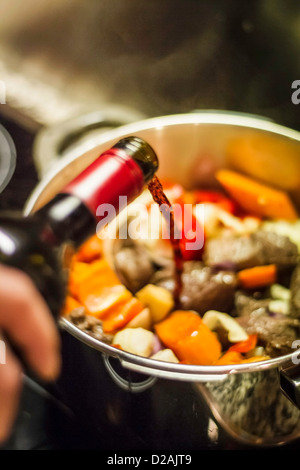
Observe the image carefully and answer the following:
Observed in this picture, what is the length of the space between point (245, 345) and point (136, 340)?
171 millimetres

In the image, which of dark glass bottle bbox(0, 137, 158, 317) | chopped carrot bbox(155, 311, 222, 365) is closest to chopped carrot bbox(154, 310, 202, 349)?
chopped carrot bbox(155, 311, 222, 365)

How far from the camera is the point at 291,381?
47 centimetres

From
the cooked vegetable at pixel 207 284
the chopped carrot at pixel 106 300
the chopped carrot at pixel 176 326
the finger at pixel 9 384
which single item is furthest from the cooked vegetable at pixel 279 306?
the finger at pixel 9 384

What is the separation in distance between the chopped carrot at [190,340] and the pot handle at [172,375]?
0.44 ft

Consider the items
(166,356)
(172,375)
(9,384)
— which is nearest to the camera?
(9,384)

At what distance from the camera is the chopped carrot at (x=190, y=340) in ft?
2.07

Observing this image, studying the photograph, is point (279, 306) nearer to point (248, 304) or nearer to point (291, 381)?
point (248, 304)

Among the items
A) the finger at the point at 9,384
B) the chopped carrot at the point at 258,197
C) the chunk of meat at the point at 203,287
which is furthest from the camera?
the chopped carrot at the point at 258,197

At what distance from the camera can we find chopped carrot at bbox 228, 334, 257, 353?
67 cm

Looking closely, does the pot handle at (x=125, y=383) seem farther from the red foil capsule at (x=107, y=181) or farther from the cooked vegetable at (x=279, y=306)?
the cooked vegetable at (x=279, y=306)

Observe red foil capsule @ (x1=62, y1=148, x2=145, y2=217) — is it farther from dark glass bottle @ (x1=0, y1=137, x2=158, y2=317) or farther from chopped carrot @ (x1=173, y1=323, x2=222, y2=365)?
chopped carrot @ (x1=173, y1=323, x2=222, y2=365)

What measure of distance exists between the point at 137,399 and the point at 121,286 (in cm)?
23

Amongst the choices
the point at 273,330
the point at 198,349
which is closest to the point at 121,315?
the point at 198,349

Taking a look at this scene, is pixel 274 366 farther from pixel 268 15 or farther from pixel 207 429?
pixel 268 15
